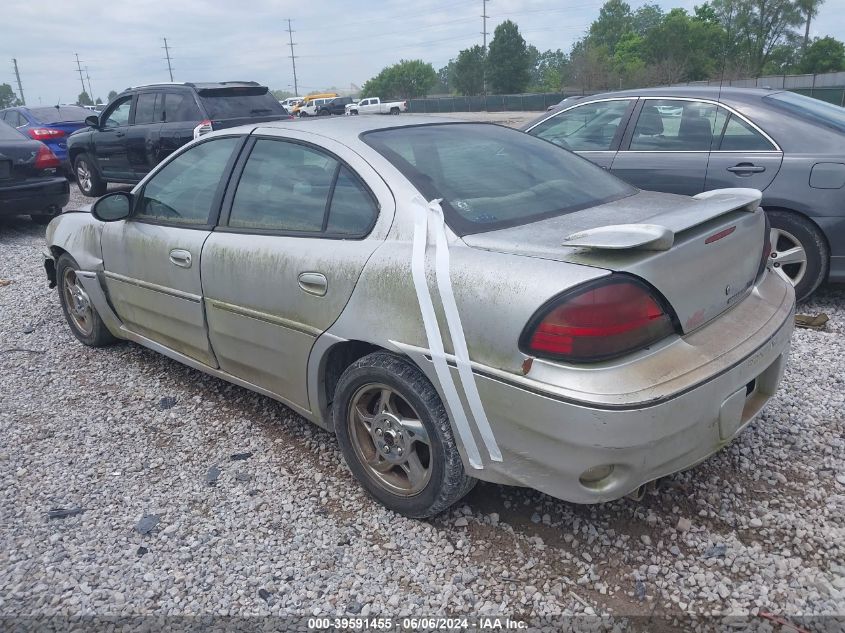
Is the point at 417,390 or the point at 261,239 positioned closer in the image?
the point at 417,390

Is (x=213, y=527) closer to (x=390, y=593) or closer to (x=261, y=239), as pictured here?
(x=390, y=593)

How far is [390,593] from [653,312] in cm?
134

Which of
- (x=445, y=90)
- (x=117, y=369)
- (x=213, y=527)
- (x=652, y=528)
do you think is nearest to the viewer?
(x=652, y=528)

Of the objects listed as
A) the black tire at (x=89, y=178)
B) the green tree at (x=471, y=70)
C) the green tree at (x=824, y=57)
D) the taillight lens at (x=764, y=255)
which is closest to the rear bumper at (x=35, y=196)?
the black tire at (x=89, y=178)

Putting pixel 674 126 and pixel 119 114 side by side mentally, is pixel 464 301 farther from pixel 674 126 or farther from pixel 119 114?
pixel 119 114

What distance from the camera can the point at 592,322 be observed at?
6.85ft

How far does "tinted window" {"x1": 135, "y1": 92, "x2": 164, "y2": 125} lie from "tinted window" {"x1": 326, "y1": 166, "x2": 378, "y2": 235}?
8555mm

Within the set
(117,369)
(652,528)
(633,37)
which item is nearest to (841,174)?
(652,528)

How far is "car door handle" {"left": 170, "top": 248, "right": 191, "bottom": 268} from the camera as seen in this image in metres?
3.49

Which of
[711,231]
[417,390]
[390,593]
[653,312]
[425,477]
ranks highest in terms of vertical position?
[711,231]

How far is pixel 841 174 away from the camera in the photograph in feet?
14.8

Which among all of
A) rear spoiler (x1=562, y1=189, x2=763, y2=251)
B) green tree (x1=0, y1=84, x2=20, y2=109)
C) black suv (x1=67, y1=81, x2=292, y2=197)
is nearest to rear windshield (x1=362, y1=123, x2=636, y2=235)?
rear spoiler (x1=562, y1=189, x2=763, y2=251)

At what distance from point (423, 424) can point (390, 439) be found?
0.25 m

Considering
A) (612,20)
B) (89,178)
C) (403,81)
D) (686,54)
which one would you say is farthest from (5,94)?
(89,178)
